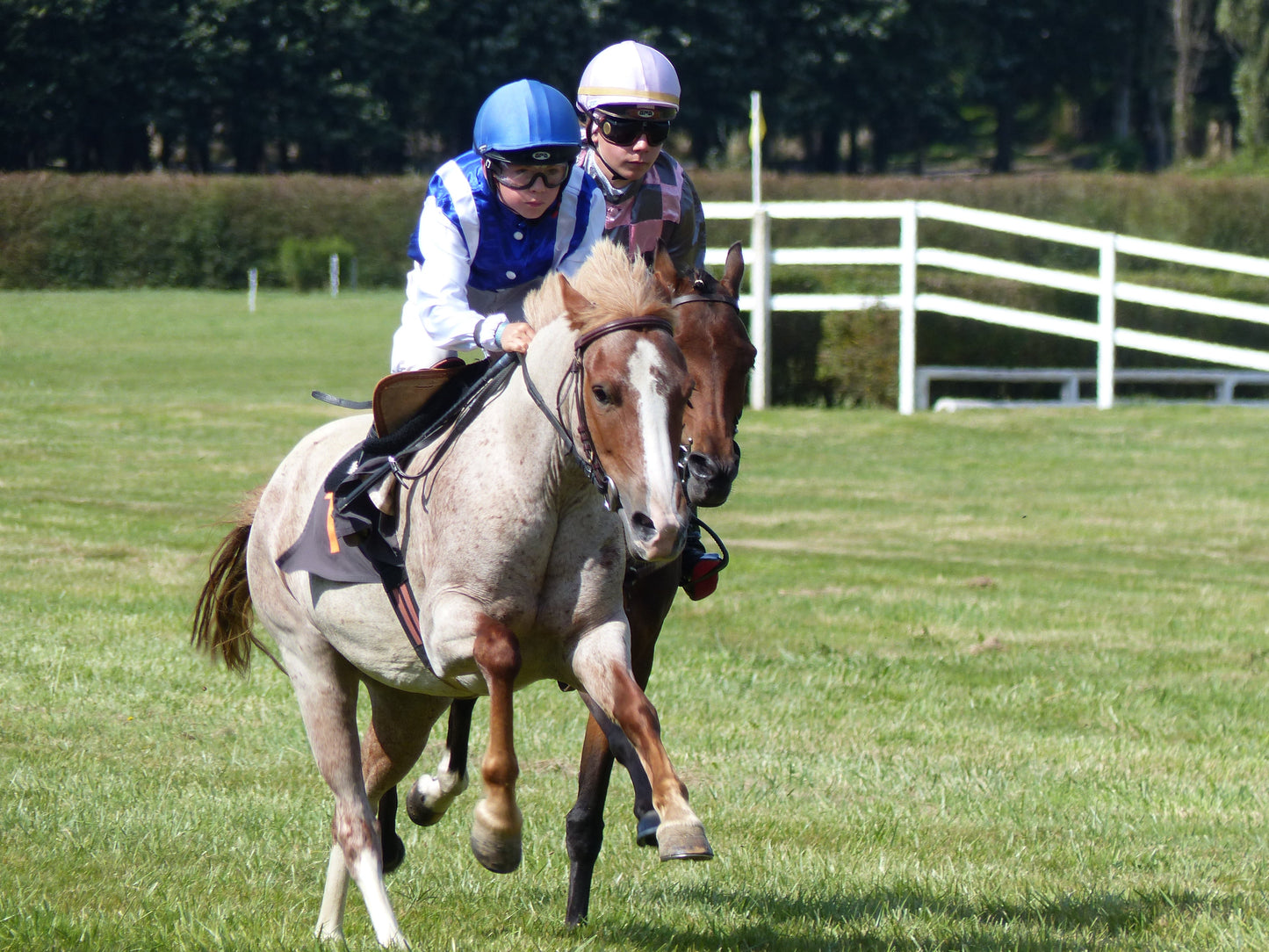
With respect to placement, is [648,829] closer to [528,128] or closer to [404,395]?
[404,395]

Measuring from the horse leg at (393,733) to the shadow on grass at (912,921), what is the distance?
76 centimetres

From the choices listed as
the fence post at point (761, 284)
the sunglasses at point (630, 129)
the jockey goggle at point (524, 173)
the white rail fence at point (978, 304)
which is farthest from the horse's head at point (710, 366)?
the fence post at point (761, 284)

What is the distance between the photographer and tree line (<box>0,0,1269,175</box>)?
49531 mm

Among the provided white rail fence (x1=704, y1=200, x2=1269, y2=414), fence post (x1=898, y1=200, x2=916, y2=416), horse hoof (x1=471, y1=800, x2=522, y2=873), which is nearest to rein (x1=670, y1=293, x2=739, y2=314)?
horse hoof (x1=471, y1=800, x2=522, y2=873)

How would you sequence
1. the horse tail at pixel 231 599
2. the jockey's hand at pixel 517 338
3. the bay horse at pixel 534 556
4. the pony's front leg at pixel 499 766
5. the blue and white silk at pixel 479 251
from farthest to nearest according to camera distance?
the horse tail at pixel 231 599
the blue and white silk at pixel 479 251
the jockey's hand at pixel 517 338
the pony's front leg at pixel 499 766
the bay horse at pixel 534 556

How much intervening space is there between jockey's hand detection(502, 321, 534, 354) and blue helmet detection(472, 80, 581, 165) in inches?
18.2

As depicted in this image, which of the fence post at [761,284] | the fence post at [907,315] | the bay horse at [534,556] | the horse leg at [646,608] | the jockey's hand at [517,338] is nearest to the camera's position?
the bay horse at [534,556]

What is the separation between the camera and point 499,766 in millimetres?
4012

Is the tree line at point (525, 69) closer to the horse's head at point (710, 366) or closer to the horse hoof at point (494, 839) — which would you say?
the horse's head at point (710, 366)

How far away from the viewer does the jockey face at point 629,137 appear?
515 cm

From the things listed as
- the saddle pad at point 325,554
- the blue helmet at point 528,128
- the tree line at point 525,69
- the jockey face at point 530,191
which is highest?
the tree line at point 525,69

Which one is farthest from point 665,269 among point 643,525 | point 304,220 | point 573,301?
point 304,220

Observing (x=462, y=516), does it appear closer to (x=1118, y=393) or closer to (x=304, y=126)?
(x=1118, y=393)

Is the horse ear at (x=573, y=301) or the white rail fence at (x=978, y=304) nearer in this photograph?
the horse ear at (x=573, y=301)
